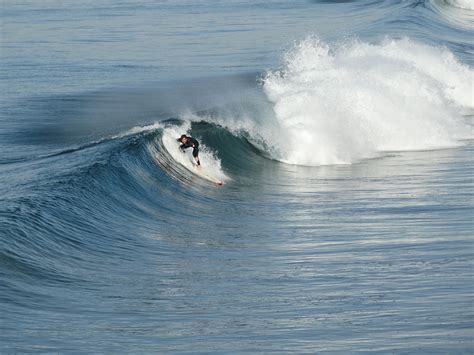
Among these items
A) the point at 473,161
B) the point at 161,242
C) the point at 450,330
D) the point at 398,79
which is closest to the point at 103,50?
the point at 398,79

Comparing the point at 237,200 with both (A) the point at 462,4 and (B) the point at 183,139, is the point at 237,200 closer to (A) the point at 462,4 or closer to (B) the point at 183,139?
(B) the point at 183,139

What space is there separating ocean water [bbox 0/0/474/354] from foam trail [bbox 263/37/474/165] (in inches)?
3.8

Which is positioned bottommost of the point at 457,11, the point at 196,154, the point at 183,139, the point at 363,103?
the point at 196,154

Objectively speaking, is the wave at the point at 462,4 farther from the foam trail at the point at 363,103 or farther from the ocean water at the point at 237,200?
the foam trail at the point at 363,103

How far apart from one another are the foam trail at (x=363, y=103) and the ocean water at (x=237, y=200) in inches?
3.8

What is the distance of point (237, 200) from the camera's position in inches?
744

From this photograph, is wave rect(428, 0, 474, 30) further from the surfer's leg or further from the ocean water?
the surfer's leg

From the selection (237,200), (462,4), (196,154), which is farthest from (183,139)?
(462,4)

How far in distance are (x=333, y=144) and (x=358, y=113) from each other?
2.92 meters

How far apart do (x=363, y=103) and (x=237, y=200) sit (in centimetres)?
1011

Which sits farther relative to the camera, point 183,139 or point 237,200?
point 183,139

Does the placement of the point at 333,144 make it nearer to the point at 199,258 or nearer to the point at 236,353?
the point at 199,258

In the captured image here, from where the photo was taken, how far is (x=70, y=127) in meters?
26.4

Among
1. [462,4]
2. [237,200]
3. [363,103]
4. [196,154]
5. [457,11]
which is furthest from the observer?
[462,4]
